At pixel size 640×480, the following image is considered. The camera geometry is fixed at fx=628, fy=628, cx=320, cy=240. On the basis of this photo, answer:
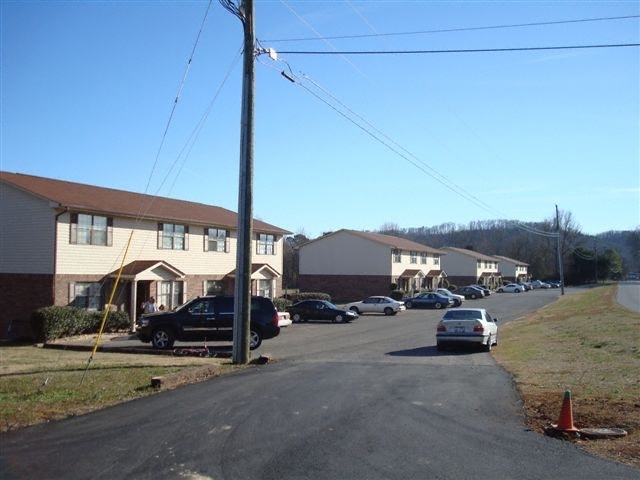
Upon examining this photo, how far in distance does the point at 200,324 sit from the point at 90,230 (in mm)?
9892

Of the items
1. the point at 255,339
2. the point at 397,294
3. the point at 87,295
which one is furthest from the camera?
the point at 397,294

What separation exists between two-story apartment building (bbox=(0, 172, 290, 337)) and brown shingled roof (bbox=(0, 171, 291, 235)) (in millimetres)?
79

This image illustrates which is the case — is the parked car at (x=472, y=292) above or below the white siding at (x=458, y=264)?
below

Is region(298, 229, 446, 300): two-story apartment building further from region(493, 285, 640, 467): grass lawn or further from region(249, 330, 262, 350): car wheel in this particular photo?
region(249, 330, 262, 350): car wheel

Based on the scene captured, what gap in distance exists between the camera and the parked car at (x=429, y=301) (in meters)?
54.6

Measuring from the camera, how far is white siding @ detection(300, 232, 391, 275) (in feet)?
205

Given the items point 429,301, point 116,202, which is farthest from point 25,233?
point 429,301

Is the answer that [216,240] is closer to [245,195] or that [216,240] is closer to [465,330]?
[465,330]

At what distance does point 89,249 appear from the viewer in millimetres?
28156

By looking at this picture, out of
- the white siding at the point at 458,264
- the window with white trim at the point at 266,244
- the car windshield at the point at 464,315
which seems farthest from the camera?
the white siding at the point at 458,264

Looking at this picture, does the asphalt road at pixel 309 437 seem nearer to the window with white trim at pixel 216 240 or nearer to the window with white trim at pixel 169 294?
the window with white trim at pixel 169 294

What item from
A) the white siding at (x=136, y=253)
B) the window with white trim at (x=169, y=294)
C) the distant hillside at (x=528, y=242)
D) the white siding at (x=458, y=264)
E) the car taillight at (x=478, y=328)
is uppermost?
the distant hillside at (x=528, y=242)

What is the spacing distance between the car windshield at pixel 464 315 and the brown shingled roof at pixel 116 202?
1629cm

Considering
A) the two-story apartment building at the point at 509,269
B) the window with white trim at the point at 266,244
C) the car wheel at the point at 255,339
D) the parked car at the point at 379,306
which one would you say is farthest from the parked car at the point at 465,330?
the two-story apartment building at the point at 509,269
